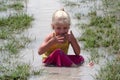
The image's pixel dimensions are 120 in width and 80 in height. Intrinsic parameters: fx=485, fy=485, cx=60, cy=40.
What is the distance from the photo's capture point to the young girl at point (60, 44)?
692 cm

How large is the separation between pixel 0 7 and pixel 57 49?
517 centimetres

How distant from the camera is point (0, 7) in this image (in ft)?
38.8

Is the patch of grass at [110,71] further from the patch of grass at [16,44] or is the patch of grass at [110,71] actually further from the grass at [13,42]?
the patch of grass at [16,44]

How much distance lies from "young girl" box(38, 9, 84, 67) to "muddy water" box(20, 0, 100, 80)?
11cm

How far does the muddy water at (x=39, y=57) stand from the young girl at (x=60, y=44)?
0.11 m

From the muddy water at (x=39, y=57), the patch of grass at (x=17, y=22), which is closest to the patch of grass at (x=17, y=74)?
the muddy water at (x=39, y=57)

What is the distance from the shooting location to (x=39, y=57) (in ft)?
24.6

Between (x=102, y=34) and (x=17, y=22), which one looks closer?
(x=102, y=34)

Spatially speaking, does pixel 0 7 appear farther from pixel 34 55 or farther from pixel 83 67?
pixel 83 67

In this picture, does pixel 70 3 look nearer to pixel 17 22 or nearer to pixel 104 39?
pixel 17 22

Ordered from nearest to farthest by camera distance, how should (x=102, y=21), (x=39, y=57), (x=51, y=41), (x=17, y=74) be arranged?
1. (x=17, y=74)
2. (x=51, y=41)
3. (x=39, y=57)
4. (x=102, y=21)

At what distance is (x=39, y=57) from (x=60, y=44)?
588 mm

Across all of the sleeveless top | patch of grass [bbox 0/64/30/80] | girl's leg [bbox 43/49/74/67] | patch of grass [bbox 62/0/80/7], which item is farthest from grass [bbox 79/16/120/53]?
patch of grass [bbox 62/0/80/7]

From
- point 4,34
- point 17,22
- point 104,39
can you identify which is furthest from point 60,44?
point 17,22
